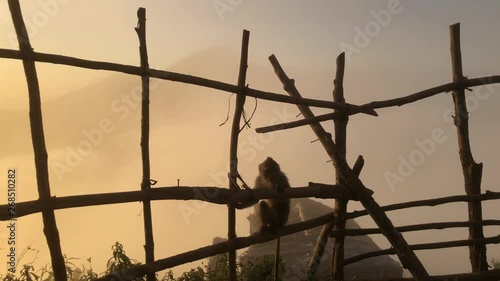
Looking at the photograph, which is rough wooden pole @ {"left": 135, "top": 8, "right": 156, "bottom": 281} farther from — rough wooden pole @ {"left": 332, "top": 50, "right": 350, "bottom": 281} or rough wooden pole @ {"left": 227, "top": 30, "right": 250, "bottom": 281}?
rough wooden pole @ {"left": 332, "top": 50, "right": 350, "bottom": 281}

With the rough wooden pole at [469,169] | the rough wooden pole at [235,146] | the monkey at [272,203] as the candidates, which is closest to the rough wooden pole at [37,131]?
the rough wooden pole at [235,146]

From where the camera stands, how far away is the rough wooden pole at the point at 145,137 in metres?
4.92

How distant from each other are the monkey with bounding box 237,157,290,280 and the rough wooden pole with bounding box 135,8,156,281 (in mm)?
1031

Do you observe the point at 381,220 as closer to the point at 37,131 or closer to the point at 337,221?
the point at 337,221

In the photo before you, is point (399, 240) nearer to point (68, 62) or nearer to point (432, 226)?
point (432, 226)

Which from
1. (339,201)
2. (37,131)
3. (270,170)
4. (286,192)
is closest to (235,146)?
(286,192)

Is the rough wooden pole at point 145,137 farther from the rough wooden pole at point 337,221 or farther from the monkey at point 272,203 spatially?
the rough wooden pole at point 337,221

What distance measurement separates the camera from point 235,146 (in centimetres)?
567

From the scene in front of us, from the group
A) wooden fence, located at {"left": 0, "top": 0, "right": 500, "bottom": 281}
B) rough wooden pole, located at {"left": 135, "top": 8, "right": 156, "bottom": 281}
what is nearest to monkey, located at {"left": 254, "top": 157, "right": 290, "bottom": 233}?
wooden fence, located at {"left": 0, "top": 0, "right": 500, "bottom": 281}

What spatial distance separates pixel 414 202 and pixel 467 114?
1695mm

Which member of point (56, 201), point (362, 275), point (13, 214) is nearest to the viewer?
point (13, 214)

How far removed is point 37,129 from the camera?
412 centimetres

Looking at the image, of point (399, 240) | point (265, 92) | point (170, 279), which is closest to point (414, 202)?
point (399, 240)

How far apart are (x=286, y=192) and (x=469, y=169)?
3.76 meters
